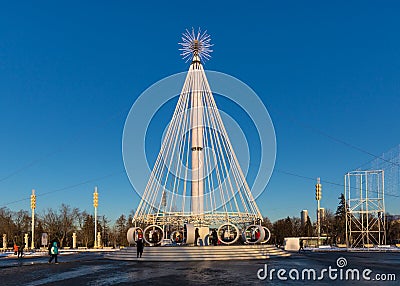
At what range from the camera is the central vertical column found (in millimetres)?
34597

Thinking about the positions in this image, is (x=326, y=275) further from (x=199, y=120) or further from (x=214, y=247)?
(x=199, y=120)

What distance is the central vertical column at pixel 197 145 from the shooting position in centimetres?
3460

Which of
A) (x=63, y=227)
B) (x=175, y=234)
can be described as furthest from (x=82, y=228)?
(x=175, y=234)

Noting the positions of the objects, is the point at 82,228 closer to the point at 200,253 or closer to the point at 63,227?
the point at 63,227

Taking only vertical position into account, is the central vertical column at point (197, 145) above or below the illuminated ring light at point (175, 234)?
above

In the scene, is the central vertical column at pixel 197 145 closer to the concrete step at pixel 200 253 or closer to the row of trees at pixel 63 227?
the concrete step at pixel 200 253

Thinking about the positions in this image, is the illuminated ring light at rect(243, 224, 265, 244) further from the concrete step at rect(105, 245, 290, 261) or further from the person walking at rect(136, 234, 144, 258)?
the person walking at rect(136, 234, 144, 258)

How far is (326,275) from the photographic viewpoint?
723 inches

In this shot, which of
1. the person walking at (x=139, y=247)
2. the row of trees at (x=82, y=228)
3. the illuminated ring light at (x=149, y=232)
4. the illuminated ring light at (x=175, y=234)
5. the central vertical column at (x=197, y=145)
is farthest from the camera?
the row of trees at (x=82, y=228)

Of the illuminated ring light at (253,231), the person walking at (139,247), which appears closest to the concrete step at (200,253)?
the person walking at (139,247)

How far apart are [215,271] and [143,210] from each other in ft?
49.8

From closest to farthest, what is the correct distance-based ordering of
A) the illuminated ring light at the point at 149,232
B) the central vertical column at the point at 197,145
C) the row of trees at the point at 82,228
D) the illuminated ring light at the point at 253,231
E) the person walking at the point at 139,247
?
1. the person walking at the point at 139,247
2. the illuminated ring light at the point at 149,232
3. the illuminated ring light at the point at 253,231
4. the central vertical column at the point at 197,145
5. the row of trees at the point at 82,228

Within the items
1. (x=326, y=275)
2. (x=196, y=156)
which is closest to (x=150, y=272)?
(x=326, y=275)

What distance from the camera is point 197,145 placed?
36281 millimetres
